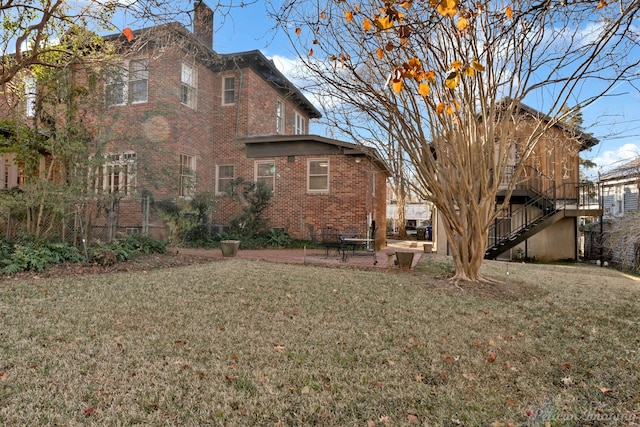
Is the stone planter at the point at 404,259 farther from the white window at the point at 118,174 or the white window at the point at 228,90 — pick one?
the white window at the point at 228,90

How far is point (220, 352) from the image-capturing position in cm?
322

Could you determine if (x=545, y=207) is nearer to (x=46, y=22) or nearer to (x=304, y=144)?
(x=304, y=144)

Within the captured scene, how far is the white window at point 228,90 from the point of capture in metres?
15.3

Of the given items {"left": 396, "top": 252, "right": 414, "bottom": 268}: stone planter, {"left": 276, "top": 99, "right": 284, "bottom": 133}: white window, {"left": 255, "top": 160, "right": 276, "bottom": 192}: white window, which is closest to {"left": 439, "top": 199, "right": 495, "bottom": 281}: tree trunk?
{"left": 396, "top": 252, "right": 414, "bottom": 268}: stone planter

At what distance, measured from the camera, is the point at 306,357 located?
10.4ft

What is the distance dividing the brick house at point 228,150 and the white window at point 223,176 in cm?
4

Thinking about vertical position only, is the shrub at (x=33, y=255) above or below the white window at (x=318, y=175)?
below

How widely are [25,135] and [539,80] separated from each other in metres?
10.6

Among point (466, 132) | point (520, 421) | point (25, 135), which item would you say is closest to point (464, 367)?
point (520, 421)

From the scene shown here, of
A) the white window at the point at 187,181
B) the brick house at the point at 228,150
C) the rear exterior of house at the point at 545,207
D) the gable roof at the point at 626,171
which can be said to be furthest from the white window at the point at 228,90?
the gable roof at the point at 626,171

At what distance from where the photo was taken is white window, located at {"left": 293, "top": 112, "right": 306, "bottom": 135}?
758 inches

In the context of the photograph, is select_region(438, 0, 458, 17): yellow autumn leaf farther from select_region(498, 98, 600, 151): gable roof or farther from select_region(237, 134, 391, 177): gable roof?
select_region(237, 134, 391, 177): gable roof

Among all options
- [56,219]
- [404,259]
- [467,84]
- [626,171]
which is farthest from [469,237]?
[626,171]

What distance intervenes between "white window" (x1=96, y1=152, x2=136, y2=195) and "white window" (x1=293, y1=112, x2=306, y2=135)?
1129 centimetres
